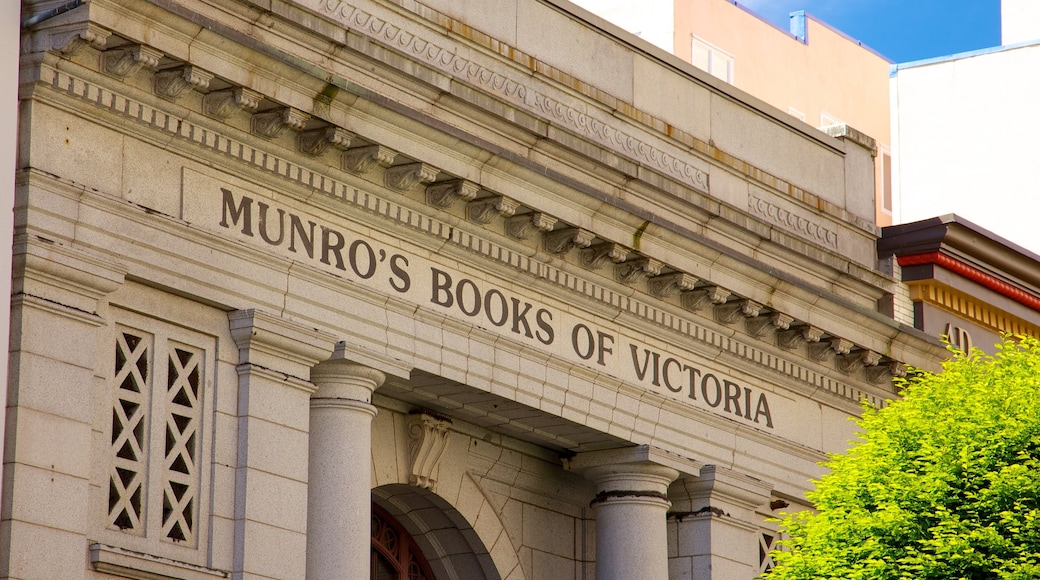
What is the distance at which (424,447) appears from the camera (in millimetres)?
23703

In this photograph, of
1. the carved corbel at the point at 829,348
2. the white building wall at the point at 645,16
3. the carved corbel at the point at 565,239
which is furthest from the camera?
the white building wall at the point at 645,16

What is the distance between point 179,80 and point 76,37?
1.24 metres

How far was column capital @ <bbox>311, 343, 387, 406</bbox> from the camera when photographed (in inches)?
834

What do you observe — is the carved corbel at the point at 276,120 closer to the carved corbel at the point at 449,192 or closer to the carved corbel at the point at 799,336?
the carved corbel at the point at 449,192

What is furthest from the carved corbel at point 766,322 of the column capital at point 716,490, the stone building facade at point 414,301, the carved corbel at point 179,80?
the carved corbel at point 179,80

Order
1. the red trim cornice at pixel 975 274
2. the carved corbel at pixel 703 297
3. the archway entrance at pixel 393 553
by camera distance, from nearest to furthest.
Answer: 1. the archway entrance at pixel 393 553
2. the carved corbel at pixel 703 297
3. the red trim cornice at pixel 975 274

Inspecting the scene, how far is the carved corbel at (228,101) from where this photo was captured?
19812mm

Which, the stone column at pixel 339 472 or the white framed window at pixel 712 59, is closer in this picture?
the stone column at pixel 339 472

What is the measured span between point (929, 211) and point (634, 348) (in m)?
23.4

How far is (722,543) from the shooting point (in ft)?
84.9

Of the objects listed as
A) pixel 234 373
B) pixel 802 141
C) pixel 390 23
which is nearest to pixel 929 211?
pixel 802 141

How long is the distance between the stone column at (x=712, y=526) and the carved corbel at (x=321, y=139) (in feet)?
23.7

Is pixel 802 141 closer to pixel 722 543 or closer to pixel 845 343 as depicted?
pixel 845 343

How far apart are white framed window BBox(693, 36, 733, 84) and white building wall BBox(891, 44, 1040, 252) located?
4.44 meters
